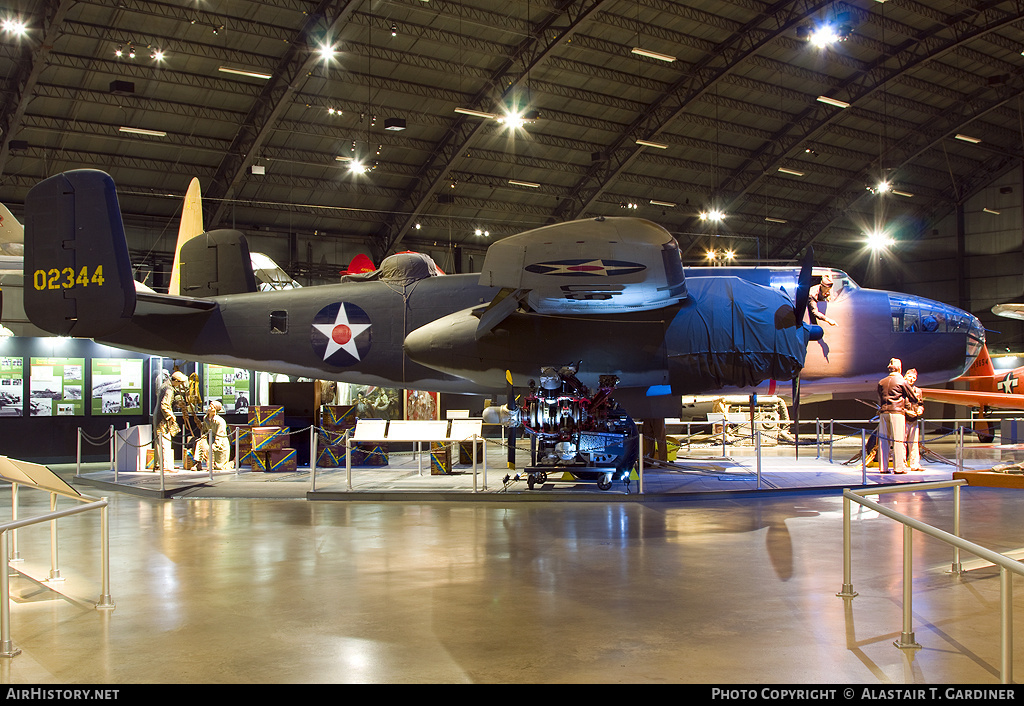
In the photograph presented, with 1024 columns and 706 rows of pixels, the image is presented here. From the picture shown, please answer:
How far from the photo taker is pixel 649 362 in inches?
491

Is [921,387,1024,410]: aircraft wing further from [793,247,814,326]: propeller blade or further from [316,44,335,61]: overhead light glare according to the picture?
[316,44,335,61]: overhead light glare

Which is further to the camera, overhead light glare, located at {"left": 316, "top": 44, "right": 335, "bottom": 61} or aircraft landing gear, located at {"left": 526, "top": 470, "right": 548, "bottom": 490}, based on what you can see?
overhead light glare, located at {"left": 316, "top": 44, "right": 335, "bottom": 61}

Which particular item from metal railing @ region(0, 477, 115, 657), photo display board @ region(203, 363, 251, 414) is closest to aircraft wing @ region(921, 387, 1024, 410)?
metal railing @ region(0, 477, 115, 657)

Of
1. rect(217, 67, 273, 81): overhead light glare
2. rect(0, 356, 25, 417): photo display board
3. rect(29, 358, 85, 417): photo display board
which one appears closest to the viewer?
rect(0, 356, 25, 417): photo display board

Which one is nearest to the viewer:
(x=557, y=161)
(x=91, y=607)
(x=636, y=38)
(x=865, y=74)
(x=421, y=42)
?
(x=91, y=607)

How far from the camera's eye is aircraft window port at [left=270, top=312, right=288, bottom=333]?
1406 centimetres

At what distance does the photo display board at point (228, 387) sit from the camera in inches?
899

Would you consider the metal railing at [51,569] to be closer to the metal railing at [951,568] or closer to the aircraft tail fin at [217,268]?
the metal railing at [951,568]

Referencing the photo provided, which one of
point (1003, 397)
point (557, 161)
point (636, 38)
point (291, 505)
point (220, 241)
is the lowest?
point (291, 505)

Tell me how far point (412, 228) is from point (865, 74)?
21.0 metres

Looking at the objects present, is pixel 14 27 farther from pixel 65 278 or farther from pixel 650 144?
pixel 650 144

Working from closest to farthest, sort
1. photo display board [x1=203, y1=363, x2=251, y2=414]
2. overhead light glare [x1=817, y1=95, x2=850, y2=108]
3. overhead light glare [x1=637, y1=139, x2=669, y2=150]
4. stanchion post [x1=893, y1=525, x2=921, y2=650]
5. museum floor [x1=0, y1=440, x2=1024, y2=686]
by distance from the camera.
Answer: museum floor [x1=0, y1=440, x2=1024, y2=686], stanchion post [x1=893, y1=525, x2=921, y2=650], photo display board [x1=203, y1=363, x2=251, y2=414], overhead light glare [x1=817, y1=95, x2=850, y2=108], overhead light glare [x1=637, y1=139, x2=669, y2=150]

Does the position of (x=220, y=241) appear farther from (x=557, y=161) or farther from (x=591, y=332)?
(x=557, y=161)

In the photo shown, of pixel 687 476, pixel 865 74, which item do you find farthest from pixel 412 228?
pixel 687 476
